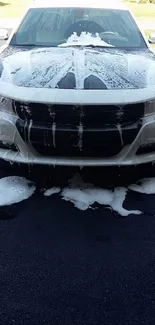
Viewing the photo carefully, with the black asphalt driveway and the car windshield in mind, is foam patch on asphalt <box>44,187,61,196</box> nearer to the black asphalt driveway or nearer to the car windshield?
the black asphalt driveway

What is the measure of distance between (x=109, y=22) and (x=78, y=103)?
2.20m

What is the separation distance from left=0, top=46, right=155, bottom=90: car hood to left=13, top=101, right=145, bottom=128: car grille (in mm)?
211

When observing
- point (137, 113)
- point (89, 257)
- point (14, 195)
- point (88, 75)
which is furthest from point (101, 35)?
point (89, 257)

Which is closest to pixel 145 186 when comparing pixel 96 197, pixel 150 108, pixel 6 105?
pixel 96 197

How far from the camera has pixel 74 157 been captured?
343cm

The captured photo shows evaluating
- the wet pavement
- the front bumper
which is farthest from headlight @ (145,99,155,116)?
the wet pavement

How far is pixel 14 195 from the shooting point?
12.1 feet

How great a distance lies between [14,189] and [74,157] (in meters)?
0.69

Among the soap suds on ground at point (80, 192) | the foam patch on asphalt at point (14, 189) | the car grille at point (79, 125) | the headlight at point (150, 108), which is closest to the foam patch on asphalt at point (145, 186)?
the soap suds on ground at point (80, 192)

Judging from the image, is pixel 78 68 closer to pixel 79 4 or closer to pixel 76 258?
pixel 76 258

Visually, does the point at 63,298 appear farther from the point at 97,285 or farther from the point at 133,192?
the point at 133,192

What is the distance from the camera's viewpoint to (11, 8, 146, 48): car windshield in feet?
15.5

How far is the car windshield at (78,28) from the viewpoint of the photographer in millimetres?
4715

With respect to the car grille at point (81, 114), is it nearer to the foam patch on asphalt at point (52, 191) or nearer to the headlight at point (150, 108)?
the headlight at point (150, 108)
